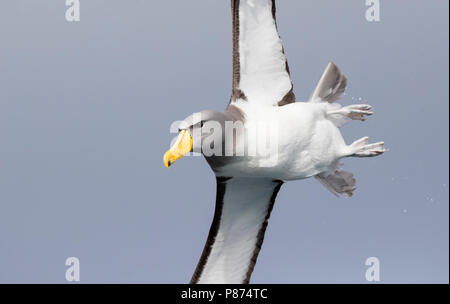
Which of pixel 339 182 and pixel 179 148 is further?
pixel 339 182

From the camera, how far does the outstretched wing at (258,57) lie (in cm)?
820

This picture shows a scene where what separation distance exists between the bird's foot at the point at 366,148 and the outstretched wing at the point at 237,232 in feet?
4.12

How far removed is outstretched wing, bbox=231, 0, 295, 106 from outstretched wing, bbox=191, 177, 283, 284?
1286mm

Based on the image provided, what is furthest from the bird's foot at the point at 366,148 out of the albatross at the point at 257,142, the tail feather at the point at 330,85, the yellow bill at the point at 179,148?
the yellow bill at the point at 179,148

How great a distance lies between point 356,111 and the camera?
9.28 meters

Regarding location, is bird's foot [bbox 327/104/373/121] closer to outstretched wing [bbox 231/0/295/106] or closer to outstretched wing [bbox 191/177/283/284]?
outstretched wing [bbox 231/0/295/106]

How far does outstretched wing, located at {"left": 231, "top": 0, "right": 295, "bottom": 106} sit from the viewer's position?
8.20m

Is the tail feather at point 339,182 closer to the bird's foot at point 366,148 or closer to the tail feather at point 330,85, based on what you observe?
the bird's foot at point 366,148

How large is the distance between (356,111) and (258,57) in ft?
6.10

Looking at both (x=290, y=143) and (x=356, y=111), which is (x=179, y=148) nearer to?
(x=290, y=143)

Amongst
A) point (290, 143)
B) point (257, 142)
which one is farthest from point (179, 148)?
point (290, 143)

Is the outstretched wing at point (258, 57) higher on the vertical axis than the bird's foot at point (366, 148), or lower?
higher

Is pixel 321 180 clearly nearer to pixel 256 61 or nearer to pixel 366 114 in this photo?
pixel 366 114

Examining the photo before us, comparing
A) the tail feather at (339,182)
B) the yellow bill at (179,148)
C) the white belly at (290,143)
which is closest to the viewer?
the yellow bill at (179,148)
